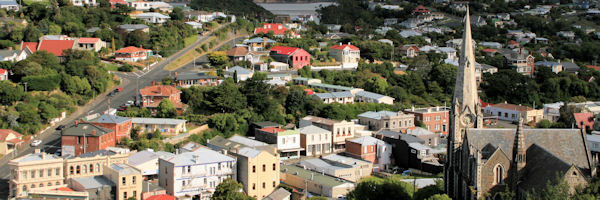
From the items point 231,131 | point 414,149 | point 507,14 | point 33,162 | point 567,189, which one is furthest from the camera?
point 507,14

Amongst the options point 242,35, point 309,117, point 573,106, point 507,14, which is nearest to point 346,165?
point 309,117

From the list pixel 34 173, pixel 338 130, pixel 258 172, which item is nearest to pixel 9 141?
pixel 34 173

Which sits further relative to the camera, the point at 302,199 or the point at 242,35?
the point at 242,35

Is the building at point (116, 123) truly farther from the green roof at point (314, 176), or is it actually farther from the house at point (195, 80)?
the house at point (195, 80)

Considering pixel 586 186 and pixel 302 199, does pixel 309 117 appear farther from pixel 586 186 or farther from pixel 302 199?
pixel 586 186

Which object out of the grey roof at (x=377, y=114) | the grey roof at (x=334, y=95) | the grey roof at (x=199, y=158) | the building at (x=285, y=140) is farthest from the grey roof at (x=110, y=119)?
the grey roof at (x=377, y=114)

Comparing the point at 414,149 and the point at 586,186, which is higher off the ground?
the point at 586,186

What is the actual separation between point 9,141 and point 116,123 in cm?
516

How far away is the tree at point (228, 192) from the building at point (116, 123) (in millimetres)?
9910

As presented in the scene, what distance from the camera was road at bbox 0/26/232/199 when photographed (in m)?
37.2

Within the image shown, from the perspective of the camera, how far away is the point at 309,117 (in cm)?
4653

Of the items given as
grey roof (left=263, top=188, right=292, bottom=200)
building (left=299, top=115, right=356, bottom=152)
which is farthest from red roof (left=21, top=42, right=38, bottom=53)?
grey roof (left=263, top=188, right=292, bottom=200)

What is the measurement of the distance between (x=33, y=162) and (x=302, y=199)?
1127 cm

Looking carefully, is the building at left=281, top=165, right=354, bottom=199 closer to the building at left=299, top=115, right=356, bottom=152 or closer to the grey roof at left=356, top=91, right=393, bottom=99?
the building at left=299, top=115, right=356, bottom=152
